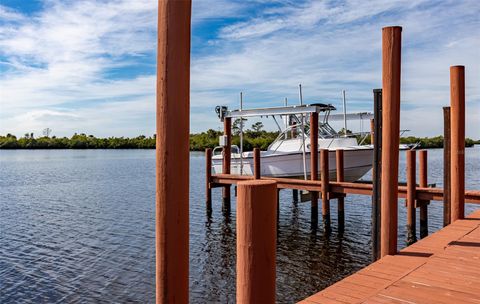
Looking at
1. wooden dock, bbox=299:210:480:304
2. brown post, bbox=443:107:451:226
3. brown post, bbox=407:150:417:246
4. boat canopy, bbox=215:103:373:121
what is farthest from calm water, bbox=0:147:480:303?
boat canopy, bbox=215:103:373:121

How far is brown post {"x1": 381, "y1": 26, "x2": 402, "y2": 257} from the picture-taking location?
4.48 meters

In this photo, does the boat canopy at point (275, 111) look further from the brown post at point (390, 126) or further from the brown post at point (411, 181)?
the brown post at point (390, 126)

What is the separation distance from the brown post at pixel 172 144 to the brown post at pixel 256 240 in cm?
35

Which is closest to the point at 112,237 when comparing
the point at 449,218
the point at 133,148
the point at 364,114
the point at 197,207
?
the point at 197,207

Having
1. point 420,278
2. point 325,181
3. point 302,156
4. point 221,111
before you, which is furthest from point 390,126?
point 302,156

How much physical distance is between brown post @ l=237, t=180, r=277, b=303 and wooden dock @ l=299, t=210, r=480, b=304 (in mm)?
1225

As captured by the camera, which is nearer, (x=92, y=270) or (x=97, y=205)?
(x=92, y=270)

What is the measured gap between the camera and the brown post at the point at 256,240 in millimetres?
2324

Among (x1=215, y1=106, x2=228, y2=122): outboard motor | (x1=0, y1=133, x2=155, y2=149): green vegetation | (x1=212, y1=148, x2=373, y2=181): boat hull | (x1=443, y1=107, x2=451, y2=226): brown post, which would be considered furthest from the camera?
(x1=0, y1=133, x2=155, y2=149): green vegetation

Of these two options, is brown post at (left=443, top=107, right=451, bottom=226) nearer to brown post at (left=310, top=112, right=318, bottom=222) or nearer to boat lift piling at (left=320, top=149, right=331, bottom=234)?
boat lift piling at (left=320, top=149, right=331, bottom=234)

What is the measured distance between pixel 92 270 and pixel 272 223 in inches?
349

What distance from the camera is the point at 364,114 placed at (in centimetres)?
2188

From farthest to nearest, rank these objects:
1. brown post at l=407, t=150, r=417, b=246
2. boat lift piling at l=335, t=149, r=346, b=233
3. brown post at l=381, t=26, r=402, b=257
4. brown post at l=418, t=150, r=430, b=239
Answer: boat lift piling at l=335, t=149, r=346, b=233, brown post at l=418, t=150, r=430, b=239, brown post at l=407, t=150, r=417, b=246, brown post at l=381, t=26, r=402, b=257

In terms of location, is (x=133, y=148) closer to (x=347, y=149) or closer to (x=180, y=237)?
(x=347, y=149)
